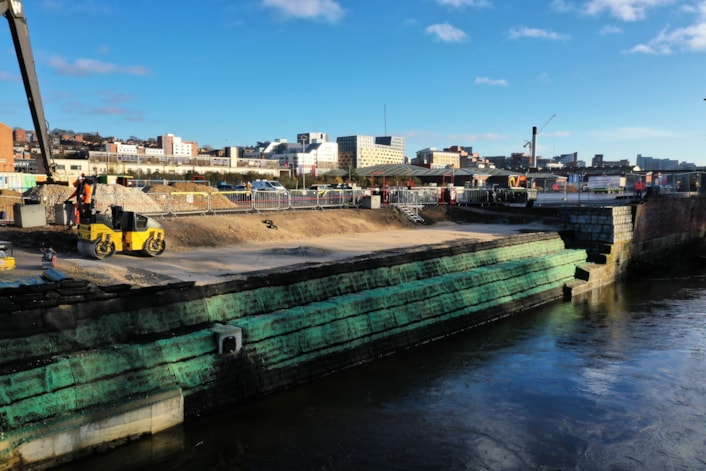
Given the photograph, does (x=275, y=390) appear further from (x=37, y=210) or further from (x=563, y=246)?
(x=563, y=246)

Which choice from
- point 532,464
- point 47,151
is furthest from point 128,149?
point 532,464

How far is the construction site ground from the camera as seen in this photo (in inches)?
504

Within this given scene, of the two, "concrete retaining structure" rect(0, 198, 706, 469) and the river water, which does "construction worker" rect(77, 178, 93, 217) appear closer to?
"concrete retaining structure" rect(0, 198, 706, 469)

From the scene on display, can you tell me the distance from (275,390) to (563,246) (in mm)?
20226

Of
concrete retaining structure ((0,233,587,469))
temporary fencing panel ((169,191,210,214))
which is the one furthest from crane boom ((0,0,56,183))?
concrete retaining structure ((0,233,587,469))

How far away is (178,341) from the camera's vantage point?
31.8 feet

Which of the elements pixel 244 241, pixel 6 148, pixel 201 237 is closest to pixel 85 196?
pixel 201 237

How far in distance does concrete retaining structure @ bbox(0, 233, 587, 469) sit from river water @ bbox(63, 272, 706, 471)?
490mm

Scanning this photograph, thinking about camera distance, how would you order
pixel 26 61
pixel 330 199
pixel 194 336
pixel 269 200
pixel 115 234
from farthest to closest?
pixel 330 199
pixel 269 200
pixel 26 61
pixel 115 234
pixel 194 336

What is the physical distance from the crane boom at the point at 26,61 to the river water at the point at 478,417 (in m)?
20.6

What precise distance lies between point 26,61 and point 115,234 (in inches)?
519

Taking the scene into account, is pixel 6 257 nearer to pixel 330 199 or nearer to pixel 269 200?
pixel 269 200

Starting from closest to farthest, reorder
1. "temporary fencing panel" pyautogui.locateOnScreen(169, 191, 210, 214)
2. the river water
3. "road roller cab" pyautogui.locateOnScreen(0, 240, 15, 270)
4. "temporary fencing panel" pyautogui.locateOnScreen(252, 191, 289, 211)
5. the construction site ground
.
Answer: the river water → "road roller cab" pyautogui.locateOnScreen(0, 240, 15, 270) → the construction site ground → "temporary fencing panel" pyautogui.locateOnScreen(169, 191, 210, 214) → "temporary fencing panel" pyautogui.locateOnScreen(252, 191, 289, 211)

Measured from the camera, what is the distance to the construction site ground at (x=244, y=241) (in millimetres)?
12789
